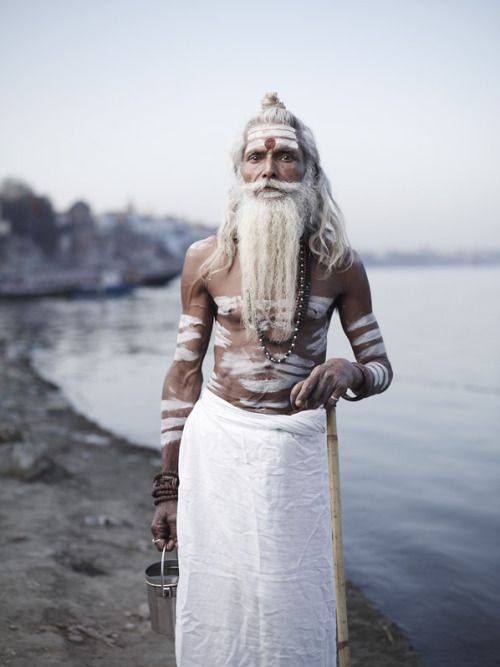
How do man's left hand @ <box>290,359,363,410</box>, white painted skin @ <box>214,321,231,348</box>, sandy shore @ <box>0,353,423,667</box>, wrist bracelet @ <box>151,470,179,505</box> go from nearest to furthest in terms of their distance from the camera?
man's left hand @ <box>290,359,363,410</box>, white painted skin @ <box>214,321,231,348</box>, wrist bracelet @ <box>151,470,179,505</box>, sandy shore @ <box>0,353,423,667</box>

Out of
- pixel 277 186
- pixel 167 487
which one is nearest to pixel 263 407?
pixel 167 487

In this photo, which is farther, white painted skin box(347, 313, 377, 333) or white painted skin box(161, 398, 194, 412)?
white painted skin box(161, 398, 194, 412)

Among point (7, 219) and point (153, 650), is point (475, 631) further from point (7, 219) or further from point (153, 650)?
point (7, 219)

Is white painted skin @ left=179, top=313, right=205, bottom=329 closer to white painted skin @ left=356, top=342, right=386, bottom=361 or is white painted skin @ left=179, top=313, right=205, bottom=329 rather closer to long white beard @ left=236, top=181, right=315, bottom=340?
long white beard @ left=236, top=181, right=315, bottom=340

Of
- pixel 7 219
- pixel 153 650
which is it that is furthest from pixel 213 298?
pixel 7 219

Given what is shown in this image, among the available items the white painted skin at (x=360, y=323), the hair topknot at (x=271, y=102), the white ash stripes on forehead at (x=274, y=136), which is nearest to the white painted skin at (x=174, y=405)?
the white painted skin at (x=360, y=323)

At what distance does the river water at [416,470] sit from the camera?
559 cm

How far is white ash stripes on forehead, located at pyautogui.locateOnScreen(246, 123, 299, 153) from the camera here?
2.65 metres

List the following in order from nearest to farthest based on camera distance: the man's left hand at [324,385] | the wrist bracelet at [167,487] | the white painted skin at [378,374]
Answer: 1. the man's left hand at [324,385]
2. the white painted skin at [378,374]
3. the wrist bracelet at [167,487]

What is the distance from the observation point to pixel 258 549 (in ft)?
7.83

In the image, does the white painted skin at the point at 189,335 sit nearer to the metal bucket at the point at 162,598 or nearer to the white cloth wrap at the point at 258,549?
the white cloth wrap at the point at 258,549

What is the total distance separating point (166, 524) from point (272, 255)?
4.05ft

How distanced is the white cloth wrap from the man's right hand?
0.64 ft

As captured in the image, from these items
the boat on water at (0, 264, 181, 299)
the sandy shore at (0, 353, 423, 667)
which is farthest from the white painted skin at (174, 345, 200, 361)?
the boat on water at (0, 264, 181, 299)
